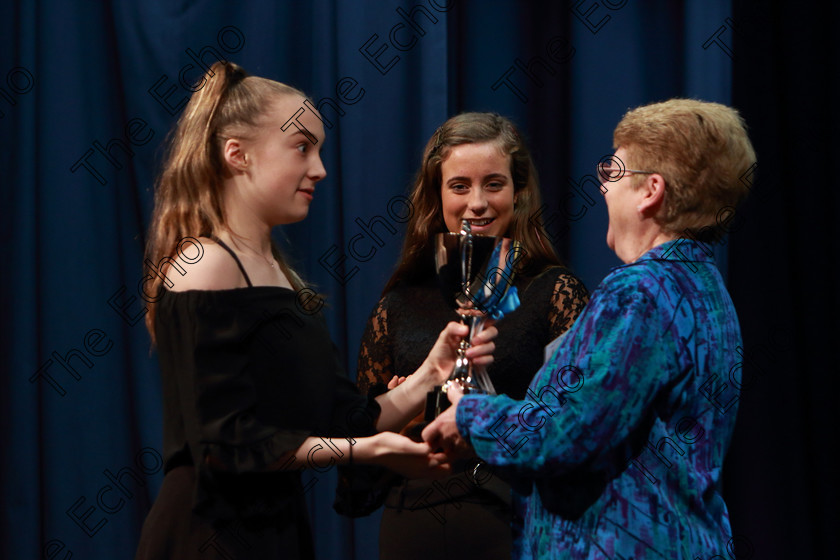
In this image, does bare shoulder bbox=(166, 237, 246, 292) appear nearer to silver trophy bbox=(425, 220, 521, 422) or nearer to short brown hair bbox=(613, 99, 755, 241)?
silver trophy bbox=(425, 220, 521, 422)

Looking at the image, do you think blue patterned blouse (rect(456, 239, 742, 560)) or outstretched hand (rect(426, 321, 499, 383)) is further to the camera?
outstretched hand (rect(426, 321, 499, 383))

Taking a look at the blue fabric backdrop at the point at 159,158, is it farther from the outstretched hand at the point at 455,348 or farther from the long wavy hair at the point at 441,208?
the outstretched hand at the point at 455,348

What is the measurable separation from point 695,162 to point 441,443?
59 centimetres

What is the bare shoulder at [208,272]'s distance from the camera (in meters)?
1.25

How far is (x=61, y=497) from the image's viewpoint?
2385mm

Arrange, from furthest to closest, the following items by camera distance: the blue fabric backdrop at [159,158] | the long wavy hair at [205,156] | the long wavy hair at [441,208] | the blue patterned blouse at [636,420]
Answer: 1. the blue fabric backdrop at [159,158]
2. the long wavy hair at [441,208]
3. the long wavy hair at [205,156]
4. the blue patterned blouse at [636,420]

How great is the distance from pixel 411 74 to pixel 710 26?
2.66ft

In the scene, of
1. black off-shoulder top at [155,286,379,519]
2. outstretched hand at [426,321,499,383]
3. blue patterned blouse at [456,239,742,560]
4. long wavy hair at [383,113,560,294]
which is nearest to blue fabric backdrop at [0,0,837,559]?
long wavy hair at [383,113,560,294]

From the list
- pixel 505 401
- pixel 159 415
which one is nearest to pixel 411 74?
pixel 159 415

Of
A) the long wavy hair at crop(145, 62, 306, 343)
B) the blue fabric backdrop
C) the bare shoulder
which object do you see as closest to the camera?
the bare shoulder

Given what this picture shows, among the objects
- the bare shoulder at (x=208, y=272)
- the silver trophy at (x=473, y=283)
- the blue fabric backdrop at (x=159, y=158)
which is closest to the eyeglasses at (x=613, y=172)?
the silver trophy at (x=473, y=283)

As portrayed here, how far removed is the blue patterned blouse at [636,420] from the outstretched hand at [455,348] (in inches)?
9.2

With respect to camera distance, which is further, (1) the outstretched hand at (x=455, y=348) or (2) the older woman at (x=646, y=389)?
(1) the outstretched hand at (x=455, y=348)

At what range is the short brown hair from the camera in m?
1.24
